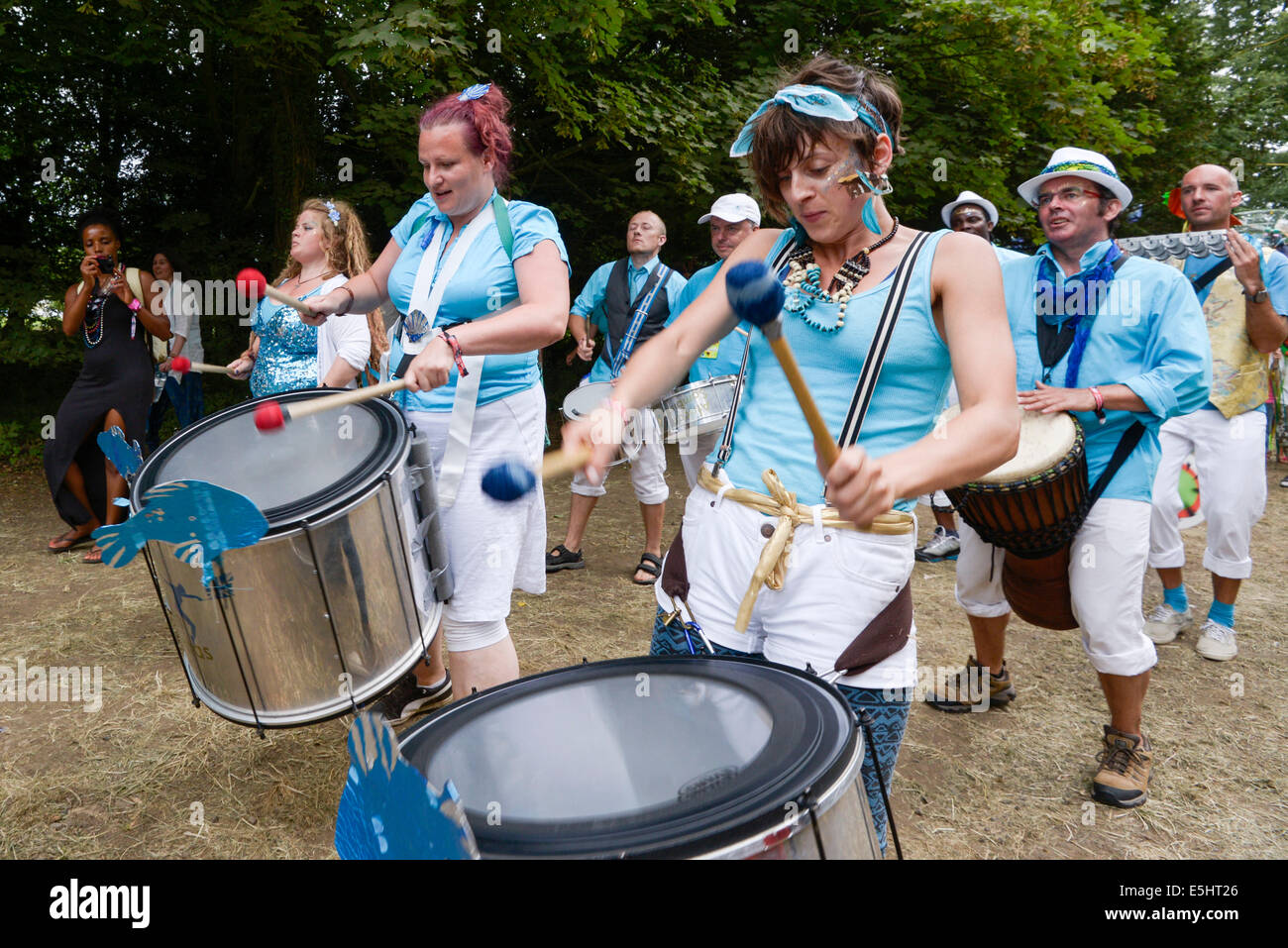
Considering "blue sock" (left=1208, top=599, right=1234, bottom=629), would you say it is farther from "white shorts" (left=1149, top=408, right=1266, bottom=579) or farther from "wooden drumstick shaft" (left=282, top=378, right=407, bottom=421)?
"wooden drumstick shaft" (left=282, top=378, right=407, bottom=421)

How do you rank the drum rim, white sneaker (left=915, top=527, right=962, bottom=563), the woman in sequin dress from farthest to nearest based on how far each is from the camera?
white sneaker (left=915, top=527, right=962, bottom=563) < the woman in sequin dress < the drum rim

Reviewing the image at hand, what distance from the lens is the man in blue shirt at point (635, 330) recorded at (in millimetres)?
5328

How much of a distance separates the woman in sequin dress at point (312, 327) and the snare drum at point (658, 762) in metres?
2.51

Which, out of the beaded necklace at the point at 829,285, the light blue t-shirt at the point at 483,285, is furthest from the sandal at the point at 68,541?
the beaded necklace at the point at 829,285

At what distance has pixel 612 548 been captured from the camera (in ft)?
19.7

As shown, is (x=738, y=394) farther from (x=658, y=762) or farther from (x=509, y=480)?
(x=658, y=762)

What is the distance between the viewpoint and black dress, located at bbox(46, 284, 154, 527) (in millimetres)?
5707

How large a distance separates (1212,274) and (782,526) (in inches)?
148

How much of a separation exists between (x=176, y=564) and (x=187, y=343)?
5.33m

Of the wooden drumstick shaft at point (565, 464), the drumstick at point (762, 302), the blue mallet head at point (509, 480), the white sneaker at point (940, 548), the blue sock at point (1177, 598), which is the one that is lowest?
the white sneaker at point (940, 548)

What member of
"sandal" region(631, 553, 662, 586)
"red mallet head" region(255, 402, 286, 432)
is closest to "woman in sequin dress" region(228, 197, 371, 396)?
"red mallet head" region(255, 402, 286, 432)

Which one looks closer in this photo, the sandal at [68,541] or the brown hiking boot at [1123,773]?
the brown hiking boot at [1123,773]

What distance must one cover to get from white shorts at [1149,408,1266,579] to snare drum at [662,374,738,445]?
209 centimetres

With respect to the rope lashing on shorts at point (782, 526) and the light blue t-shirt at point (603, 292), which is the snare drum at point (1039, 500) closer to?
the rope lashing on shorts at point (782, 526)
